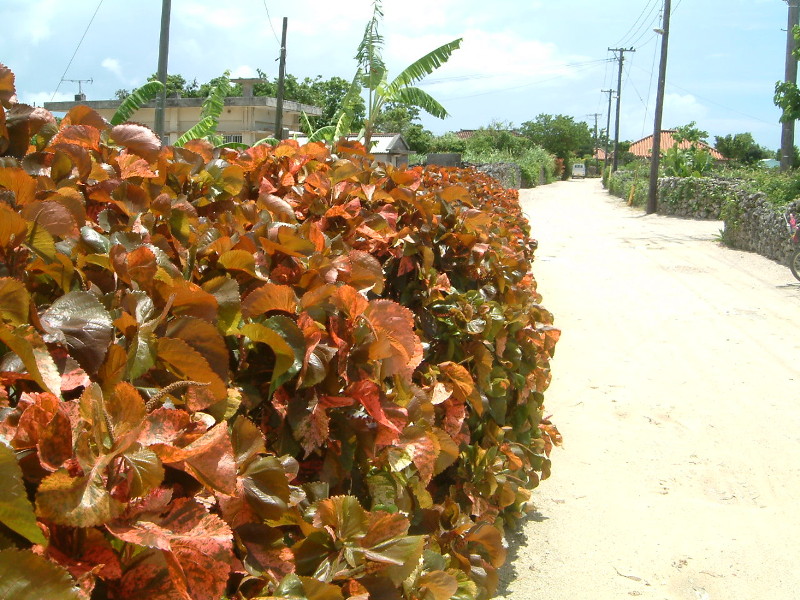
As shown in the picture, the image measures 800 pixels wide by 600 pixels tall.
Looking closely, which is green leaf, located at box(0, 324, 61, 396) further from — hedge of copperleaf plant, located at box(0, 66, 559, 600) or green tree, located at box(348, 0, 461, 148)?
green tree, located at box(348, 0, 461, 148)

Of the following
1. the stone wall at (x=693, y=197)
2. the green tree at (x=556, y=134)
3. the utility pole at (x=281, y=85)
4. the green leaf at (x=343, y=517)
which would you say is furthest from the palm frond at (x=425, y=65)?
the green tree at (x=556, y=134)

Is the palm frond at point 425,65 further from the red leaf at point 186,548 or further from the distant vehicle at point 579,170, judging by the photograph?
the distant vehicle at point 579,170

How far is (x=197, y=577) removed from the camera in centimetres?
99

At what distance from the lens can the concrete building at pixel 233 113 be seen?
27750mm

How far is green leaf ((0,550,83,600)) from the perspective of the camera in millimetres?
761

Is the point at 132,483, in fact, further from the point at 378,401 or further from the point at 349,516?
the point at 378,401

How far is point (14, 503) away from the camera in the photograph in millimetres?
807

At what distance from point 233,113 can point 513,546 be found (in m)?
28.5

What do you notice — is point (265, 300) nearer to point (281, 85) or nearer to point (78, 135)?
point (78, 135)

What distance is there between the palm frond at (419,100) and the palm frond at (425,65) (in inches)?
3.7

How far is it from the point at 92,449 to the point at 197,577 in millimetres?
212

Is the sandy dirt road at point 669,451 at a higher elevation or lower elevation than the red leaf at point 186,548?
lower

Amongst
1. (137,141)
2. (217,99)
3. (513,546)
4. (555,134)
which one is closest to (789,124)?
(217,99)

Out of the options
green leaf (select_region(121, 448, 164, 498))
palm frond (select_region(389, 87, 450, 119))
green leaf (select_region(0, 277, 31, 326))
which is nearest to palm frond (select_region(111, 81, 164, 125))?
palm frond (select_region(389, 87, 450, 119))
